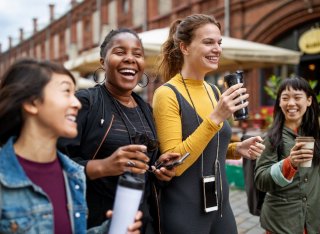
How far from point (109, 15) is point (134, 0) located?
3693mm

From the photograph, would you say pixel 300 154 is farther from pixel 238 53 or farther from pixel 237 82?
pixel 238 53

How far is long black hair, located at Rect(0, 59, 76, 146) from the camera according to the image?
1.34 metres

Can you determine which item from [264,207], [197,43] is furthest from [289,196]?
[197,43]

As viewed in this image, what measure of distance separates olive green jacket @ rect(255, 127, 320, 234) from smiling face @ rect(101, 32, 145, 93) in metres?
1.25

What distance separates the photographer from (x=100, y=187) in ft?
5.73

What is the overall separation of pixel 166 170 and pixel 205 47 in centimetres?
79

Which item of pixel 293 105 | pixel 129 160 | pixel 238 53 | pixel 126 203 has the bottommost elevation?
pixel 126 203

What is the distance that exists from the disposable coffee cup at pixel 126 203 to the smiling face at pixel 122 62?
0.76 metres

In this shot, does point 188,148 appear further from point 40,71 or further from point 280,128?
point 280,128

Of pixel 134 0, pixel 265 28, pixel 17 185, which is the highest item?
pixel 134 0

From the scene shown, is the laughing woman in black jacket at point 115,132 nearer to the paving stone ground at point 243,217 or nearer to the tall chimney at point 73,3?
the paving stone ground at point 243,217

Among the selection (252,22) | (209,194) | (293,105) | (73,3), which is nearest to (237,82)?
(209,194)

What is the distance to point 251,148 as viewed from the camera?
2.23 meters

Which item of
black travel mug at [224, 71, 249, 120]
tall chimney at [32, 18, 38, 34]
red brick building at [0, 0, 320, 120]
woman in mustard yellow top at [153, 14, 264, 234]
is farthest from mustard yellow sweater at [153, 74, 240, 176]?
tall chimney at [32, 18, 38, 34]
